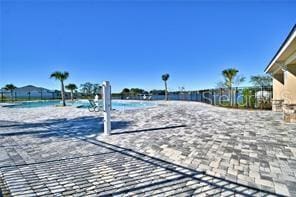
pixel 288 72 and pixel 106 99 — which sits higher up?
pixel 288 72

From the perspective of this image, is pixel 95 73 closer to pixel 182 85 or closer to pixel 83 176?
pixel 182 85

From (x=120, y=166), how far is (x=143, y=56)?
25.7m

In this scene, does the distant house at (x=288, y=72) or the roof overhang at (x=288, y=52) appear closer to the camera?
the roof overhang at (x=288, y=52)

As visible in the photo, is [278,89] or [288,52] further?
[278,89]

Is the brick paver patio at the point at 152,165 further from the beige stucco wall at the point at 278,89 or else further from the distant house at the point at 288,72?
the beige stucco wall at the point at 278,89

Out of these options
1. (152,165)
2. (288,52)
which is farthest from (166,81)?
(152,165)

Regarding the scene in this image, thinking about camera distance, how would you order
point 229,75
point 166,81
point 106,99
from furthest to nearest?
point 166,81 → point 229,75 → point 106,99

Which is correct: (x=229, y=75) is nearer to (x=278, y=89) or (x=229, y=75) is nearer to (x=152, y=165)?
(x=278, y=89)

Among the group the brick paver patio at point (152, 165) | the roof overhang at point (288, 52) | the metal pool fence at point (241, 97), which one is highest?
the roof overhang at point (288, 52)

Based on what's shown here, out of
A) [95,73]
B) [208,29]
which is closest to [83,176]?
[208,29]

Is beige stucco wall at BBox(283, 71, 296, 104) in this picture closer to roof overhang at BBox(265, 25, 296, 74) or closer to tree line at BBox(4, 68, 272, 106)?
roof overhang at BBox(265, 25, 296, 74)

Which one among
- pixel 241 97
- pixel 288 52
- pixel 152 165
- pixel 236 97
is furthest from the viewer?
pixel 236 97

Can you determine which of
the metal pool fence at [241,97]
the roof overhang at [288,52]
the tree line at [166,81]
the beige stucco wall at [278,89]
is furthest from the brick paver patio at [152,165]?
the metal pool fence at [241,97]

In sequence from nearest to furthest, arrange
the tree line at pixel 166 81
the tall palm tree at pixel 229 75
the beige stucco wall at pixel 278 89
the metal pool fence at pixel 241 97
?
the beige stucco wall at pixel 278 89 < the metal pool fence at pixel 241 97 < the tall palm tree at pixel 229 75 < the tree line at pixel 166 81
